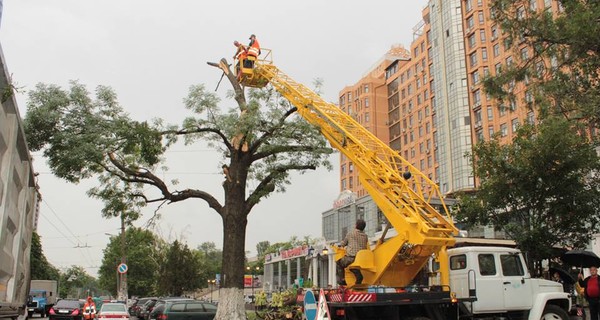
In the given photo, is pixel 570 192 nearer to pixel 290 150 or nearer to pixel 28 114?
pixel 290 150

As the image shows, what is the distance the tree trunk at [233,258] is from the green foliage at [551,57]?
9093 mm

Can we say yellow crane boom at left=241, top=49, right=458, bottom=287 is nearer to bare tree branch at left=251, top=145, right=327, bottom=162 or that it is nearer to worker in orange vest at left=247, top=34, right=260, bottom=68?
bare tree branch at left=251, top=145, right=327, bottom=162

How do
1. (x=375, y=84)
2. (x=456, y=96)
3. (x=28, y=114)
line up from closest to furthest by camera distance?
(x=28, y=114)
(x=456, y=96)
(x=375, y=84)

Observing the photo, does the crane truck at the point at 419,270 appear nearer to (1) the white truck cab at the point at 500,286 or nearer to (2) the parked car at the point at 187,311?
(1) the white truck cab at the point at 500,286

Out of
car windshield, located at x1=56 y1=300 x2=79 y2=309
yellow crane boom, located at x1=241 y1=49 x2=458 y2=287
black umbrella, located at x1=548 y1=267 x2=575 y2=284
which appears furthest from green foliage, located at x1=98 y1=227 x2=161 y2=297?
black umbrella, located at x1=548 y1=267 x2=575 y2=284

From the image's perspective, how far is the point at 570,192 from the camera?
1717 cm

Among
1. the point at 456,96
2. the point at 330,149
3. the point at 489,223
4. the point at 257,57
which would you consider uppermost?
the point at 456,96

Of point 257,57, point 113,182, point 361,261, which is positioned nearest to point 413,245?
point 361,261

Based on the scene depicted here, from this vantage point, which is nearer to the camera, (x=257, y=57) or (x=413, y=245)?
(x=413, y=245)

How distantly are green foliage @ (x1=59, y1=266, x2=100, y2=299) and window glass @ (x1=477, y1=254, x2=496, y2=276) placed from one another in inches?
4414

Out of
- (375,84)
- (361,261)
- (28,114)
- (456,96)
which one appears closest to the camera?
(361,261)

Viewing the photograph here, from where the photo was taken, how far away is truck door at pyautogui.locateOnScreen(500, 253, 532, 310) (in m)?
12.5

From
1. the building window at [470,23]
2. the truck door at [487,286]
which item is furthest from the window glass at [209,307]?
the building window at [470,23]

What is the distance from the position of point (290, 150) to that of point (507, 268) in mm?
8403
